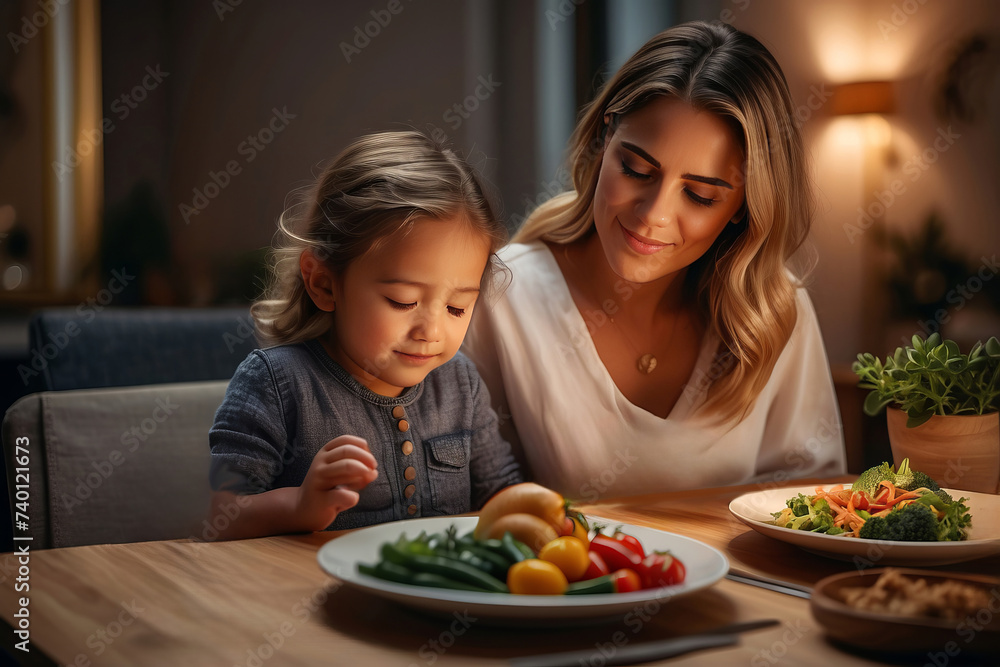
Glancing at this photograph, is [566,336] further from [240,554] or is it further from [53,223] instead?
[53,223]

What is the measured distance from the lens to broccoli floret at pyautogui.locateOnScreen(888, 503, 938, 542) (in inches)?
37.3

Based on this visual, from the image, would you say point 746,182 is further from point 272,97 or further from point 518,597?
point 272,97

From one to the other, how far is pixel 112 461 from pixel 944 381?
52.2 inches

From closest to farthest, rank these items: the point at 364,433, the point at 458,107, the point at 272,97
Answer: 1. the point at 364,433
2. the point at 272,97
3. the point at 458,107

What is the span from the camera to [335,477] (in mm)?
960

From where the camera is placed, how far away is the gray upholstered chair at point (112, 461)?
4.48 feet

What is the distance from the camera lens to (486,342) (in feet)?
5.67

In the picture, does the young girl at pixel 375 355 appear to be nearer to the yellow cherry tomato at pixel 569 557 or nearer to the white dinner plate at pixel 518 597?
the white dinner plate at pixel 518 597

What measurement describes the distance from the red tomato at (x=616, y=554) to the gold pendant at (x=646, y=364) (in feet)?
3.01

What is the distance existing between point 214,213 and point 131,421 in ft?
8.83

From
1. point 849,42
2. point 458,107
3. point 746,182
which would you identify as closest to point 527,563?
point 746,182

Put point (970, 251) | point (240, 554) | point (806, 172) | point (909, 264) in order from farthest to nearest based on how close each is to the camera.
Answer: point (909, 264), point (970, 251), point (806, 172), point (240, 554)

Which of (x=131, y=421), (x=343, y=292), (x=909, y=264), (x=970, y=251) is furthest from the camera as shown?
(x=909, y=264)

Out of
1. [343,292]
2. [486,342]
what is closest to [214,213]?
[486,342]
